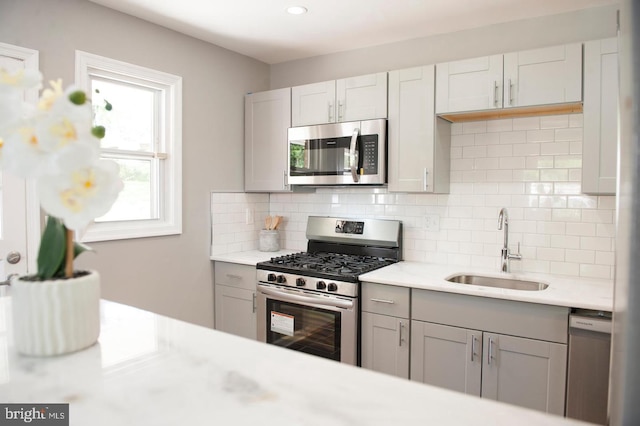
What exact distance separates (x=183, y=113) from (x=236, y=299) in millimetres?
1460

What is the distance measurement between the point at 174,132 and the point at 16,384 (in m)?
2.54

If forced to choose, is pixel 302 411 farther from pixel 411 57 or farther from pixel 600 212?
pixel 411 57

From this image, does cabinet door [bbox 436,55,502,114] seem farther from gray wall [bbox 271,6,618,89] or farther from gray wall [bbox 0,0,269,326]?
gray wall [bbox 0,0,269,326]

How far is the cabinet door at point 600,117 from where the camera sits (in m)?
2.38

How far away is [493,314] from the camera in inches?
92.8

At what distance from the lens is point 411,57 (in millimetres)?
3324

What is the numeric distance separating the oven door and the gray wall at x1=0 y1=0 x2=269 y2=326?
0.63 meters

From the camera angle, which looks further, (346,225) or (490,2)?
(346,225)

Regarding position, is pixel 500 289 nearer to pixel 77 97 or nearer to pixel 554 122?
pixel 554 122

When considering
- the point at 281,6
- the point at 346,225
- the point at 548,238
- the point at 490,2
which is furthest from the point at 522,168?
the point at 281,6

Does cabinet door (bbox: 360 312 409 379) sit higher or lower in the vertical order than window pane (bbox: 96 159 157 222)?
lower

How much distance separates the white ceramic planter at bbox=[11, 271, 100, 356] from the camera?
0.95m

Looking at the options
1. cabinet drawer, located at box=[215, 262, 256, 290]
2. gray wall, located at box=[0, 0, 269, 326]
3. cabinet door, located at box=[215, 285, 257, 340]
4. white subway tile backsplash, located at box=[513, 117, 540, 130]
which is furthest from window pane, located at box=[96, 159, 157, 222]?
white subway tile backsplash, located at box=[513, 117, 540, 130]

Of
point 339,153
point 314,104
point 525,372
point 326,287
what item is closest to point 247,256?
point 326,287
